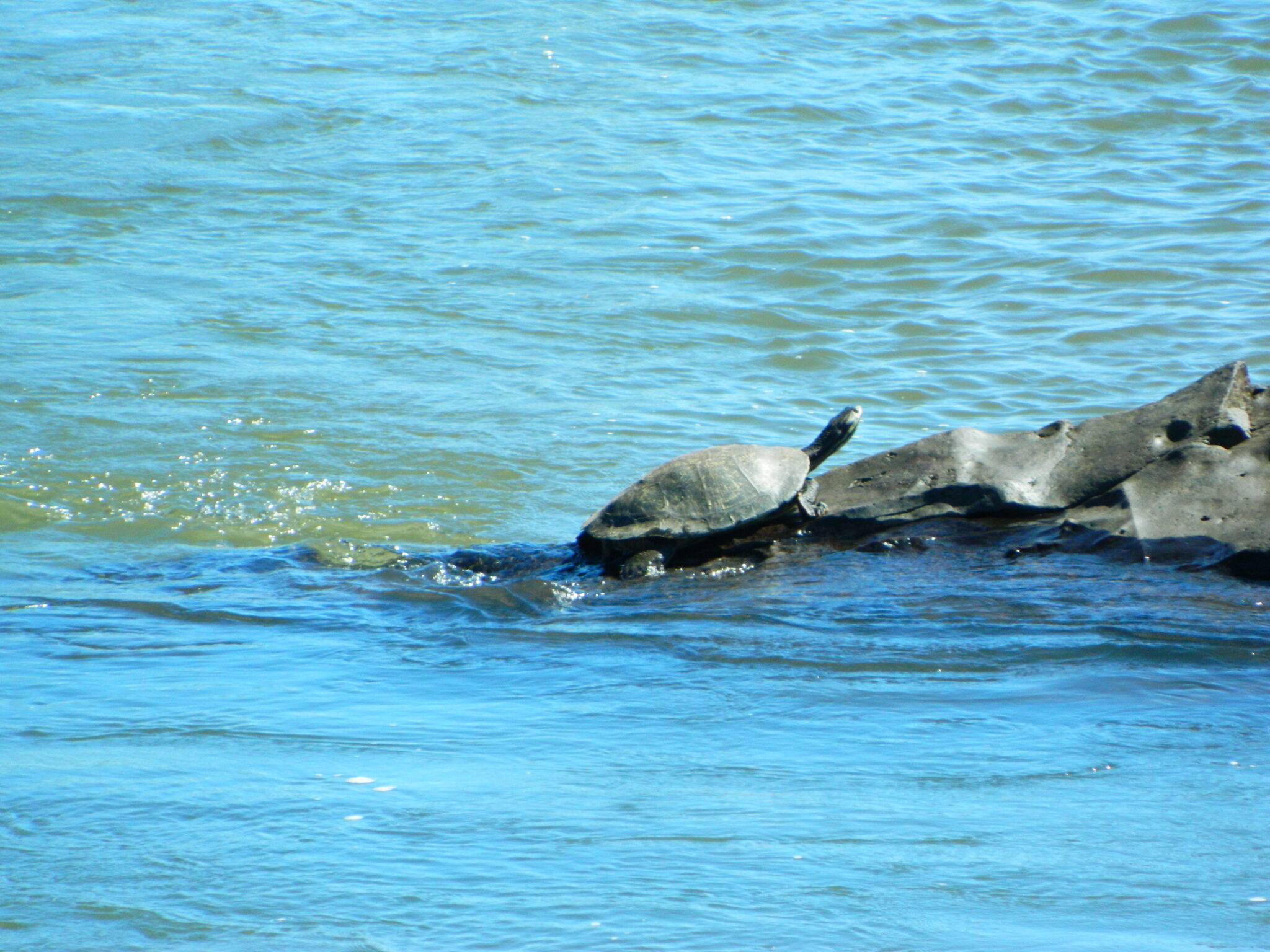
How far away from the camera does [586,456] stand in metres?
8.19

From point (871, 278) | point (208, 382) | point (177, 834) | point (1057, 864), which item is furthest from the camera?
point (871, 278)

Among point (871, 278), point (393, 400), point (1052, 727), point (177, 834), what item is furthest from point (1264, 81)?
point (177, 834)

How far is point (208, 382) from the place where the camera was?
9047 millimetres

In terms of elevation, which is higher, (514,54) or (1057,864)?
(514,54)

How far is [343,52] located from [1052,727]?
15.2 m

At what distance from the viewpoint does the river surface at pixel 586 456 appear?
8.82 feet

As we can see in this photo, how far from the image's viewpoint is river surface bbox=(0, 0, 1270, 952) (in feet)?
8.82

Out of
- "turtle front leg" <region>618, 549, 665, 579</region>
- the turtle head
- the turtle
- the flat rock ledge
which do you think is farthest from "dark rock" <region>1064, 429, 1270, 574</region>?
"turtle front leg" <region>618, 549, 665, 579</region>

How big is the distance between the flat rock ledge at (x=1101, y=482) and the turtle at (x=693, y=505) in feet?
1.07

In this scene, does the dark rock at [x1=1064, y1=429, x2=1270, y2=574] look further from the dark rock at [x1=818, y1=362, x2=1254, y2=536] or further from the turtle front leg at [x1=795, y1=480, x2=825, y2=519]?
the turtle front leg at [x1=795, y1=480, x2=825, y2=519]

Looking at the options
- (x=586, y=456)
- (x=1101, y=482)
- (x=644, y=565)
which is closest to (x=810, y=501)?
(x=644, y=565)

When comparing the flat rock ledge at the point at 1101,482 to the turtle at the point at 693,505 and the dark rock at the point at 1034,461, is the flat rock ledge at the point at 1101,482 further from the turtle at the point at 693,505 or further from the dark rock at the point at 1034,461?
the turtle at the point at 693,505

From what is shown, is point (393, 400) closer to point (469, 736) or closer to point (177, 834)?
point (469, 736)

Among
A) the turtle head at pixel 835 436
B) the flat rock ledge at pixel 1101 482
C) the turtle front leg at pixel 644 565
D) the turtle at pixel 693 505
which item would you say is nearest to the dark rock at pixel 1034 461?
the flat rock ledge at pixel 1101 482
